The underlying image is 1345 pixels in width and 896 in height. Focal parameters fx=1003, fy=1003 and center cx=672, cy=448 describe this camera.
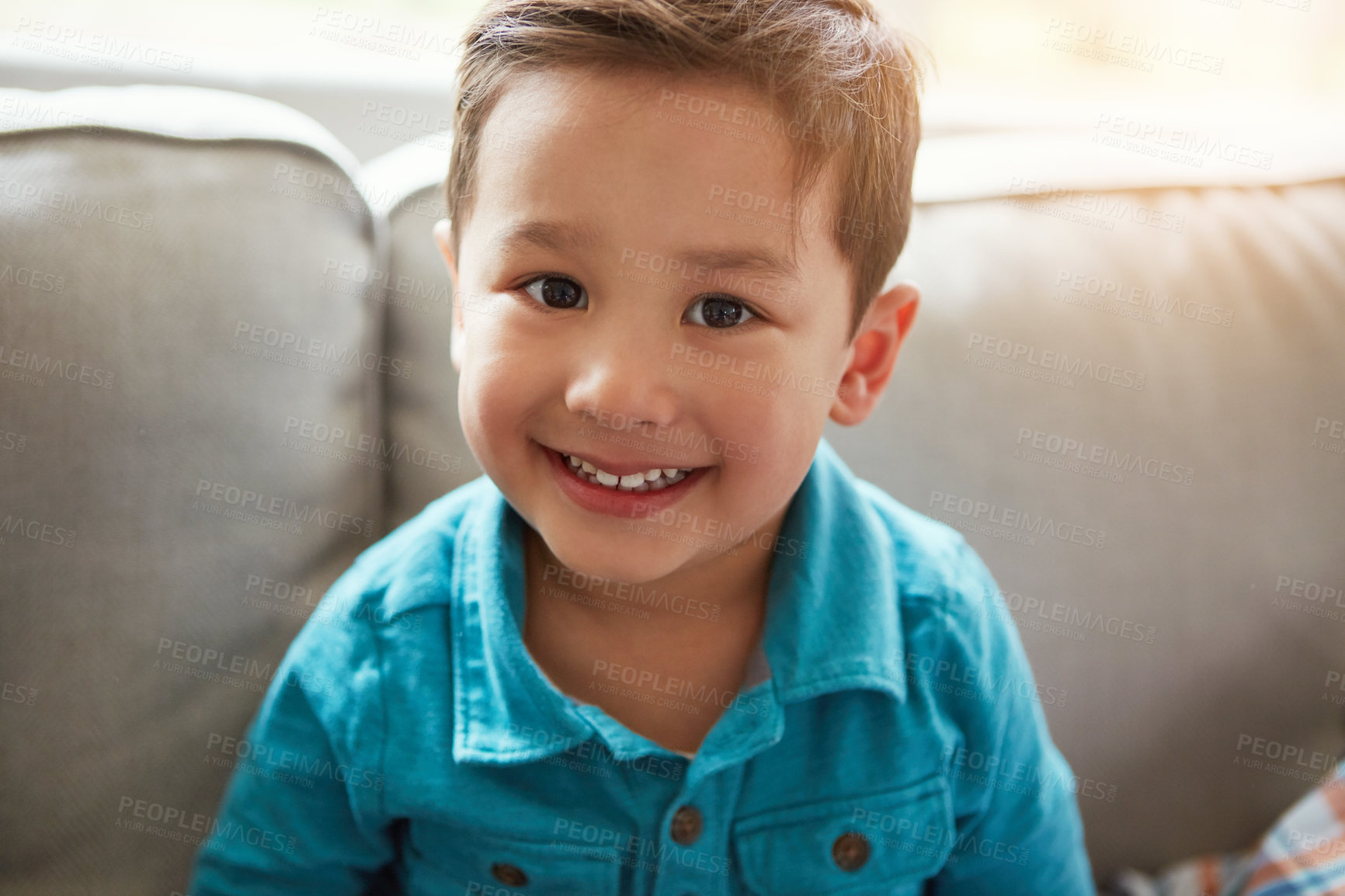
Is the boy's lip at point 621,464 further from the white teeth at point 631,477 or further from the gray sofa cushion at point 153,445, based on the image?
the gray sofa cushion at point 153,445

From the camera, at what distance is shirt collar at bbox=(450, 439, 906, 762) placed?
78cm

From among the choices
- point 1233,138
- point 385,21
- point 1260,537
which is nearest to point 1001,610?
point 1260,537

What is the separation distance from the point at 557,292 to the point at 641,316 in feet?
0.25

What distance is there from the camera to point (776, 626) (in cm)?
82

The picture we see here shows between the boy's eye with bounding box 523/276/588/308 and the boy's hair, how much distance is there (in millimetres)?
93

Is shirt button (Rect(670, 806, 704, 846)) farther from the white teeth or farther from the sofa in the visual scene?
the sofa

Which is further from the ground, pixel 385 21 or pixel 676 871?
pixel 385 21

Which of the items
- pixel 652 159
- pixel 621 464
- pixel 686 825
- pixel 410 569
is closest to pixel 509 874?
pixel 686 825

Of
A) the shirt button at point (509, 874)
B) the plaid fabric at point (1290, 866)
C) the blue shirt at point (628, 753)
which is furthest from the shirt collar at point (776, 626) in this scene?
the plaid fabric at point (1290, 866)

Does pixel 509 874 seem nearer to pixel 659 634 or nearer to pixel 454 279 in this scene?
pixel 659 634

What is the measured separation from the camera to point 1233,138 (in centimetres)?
110

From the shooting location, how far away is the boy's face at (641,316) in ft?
2.12

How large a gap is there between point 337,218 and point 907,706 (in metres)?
0.67

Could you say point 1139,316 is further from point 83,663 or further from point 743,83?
point 83,663
